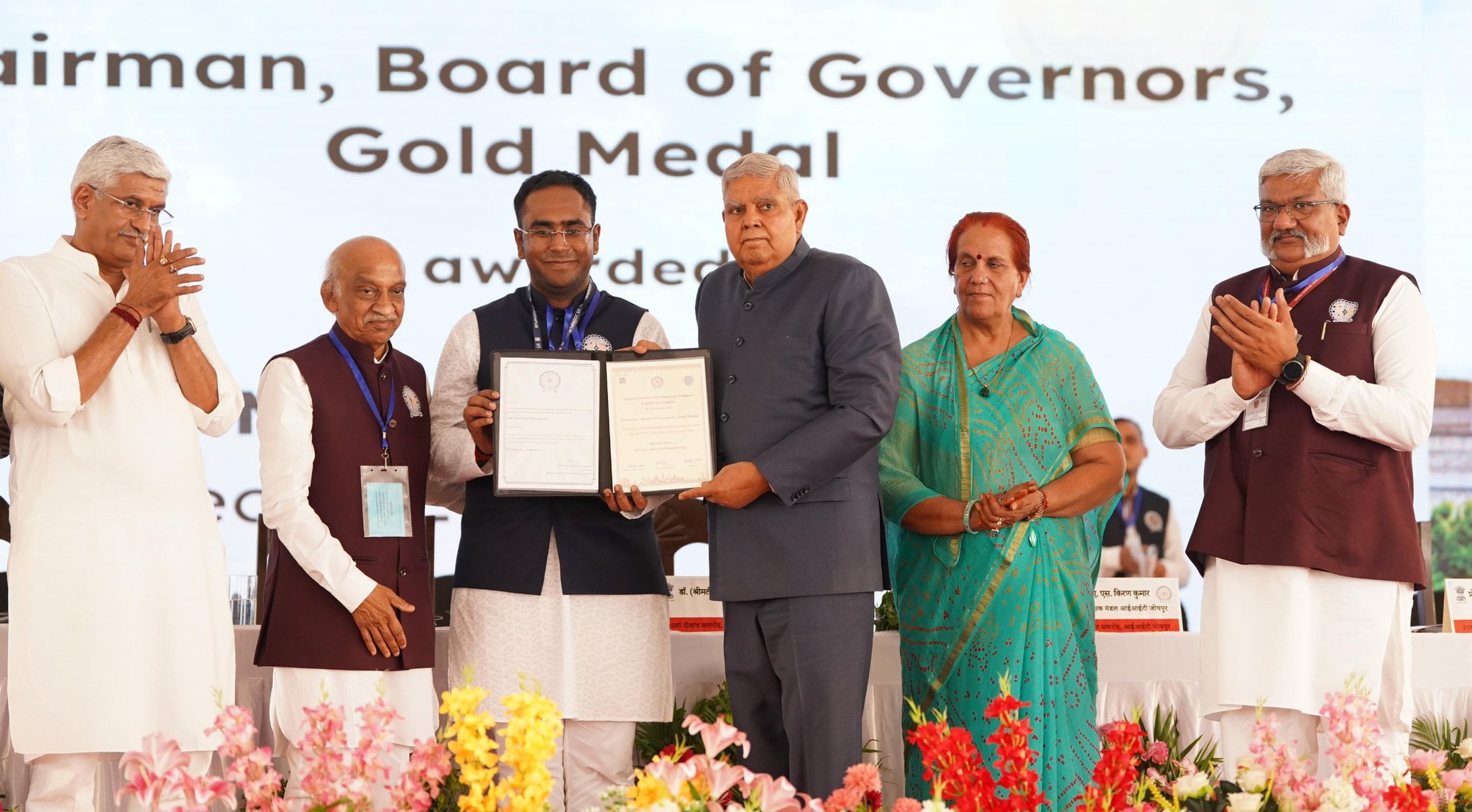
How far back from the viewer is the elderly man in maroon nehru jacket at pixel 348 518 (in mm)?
3096

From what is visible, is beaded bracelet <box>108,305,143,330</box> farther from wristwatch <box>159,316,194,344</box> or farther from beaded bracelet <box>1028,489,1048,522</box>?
Answer: beaded bracelet <box>1028,489,1048,522</box>

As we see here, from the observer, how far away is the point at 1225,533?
3.34 m

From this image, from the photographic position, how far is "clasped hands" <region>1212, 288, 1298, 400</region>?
321 centimetres

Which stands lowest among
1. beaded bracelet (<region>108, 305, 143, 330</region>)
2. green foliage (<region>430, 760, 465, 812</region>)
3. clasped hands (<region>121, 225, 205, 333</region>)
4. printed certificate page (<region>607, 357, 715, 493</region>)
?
green foliage (<region>430, 760, 465, 812</region>)

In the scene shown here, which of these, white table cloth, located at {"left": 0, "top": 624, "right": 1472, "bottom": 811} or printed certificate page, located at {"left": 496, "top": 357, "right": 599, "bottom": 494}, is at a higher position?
printed certificate page, located at {"left": 496, "top": 357, "right": 599, "bottom": 494}

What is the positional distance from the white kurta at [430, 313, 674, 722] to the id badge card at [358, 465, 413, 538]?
15 cm

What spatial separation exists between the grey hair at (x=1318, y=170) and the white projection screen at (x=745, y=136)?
2772 millimetres

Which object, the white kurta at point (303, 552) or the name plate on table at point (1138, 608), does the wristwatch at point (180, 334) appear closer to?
the white kurta at point (303, 552)

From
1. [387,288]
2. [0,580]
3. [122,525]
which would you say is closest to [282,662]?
[122,525]

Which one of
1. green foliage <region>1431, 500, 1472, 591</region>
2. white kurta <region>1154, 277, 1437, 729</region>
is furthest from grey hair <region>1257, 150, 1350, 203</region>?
green foliage <region>1431, 500, 1472, 591</region>

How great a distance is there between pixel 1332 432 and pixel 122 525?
2747 mm

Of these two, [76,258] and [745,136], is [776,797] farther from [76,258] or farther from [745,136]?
[745,136]

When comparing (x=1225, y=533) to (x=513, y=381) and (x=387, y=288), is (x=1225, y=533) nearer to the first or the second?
(x=513, y=381)

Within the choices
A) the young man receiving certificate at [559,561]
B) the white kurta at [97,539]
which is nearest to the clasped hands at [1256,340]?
the young man receiving certificate at [559,561]
